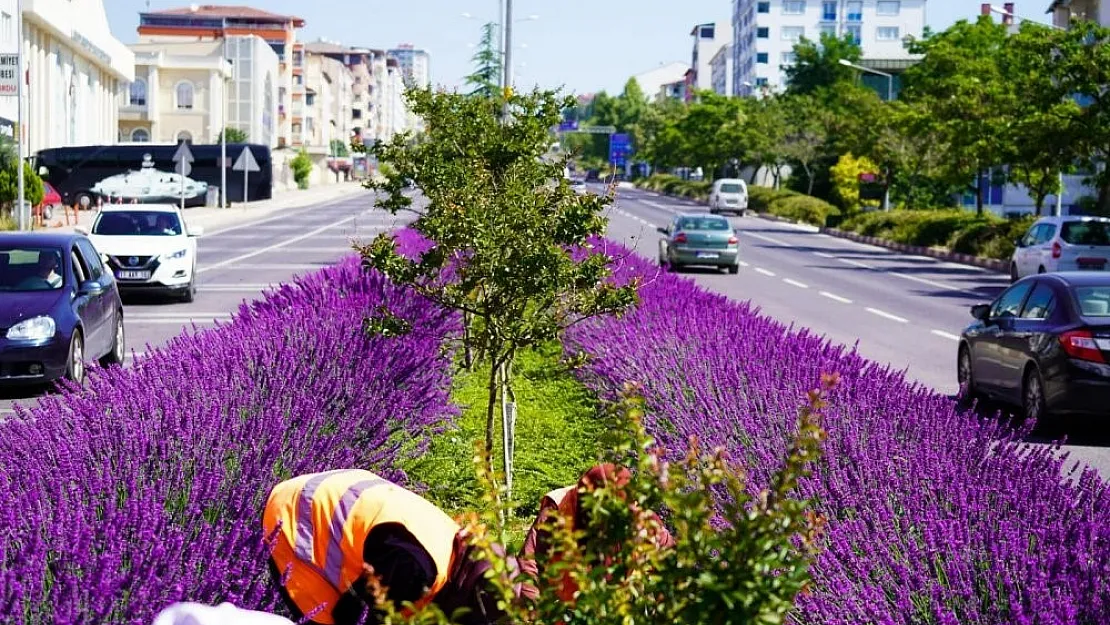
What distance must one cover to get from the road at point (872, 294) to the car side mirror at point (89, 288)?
16.7 ft

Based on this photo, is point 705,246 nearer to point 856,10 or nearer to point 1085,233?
point 1085,233

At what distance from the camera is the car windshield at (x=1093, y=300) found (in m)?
12.5

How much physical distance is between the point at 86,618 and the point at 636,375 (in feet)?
22.1

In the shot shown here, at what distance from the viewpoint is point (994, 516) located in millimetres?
5672

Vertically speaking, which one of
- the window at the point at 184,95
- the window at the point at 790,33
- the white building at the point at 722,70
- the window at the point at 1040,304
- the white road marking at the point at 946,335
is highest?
the window at the point at 790,33

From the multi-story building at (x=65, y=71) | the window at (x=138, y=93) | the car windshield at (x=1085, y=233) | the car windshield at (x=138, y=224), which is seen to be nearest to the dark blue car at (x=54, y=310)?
the car windshield at (x=138, y=224)

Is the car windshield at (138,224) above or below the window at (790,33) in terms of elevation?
below

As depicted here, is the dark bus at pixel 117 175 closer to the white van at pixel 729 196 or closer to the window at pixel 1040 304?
the white van at pixel 729 196

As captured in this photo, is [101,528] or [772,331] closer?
[101,528]

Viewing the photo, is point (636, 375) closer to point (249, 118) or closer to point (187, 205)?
point (187, 205)

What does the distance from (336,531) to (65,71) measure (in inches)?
2810

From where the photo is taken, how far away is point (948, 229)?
46.4 metres

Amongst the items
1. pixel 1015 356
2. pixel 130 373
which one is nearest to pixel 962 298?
pixel 1015 356

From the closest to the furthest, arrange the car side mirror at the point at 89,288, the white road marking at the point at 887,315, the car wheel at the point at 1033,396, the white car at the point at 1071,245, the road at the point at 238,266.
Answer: the car wheel at the point at 1033,396, the car side mirror at the point at 89,288, the road at the point at 238,266, the white road marking at the point at 887,315, the white car at the point at 1071,245
